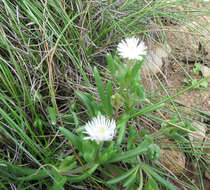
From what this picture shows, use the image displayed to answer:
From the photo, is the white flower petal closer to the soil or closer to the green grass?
the green grass

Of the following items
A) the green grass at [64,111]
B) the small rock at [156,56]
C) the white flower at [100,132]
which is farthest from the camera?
the small rock at [156,56]

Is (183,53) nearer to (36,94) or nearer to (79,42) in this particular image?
(79,42)

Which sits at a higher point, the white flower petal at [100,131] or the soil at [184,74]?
the soil at [184,74]

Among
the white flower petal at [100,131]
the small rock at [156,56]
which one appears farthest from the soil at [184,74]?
the white flower petal at [100,131]

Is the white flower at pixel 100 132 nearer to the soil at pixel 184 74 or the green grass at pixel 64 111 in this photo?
the green grass at pixel 64 111

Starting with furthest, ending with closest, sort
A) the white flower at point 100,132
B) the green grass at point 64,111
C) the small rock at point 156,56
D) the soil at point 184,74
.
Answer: the small rock at point 156,56
the soil at point 184,74
the green grass at point 64,111
the white flower at point 100,132

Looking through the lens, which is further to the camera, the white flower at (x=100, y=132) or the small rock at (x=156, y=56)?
the small rock at (x=156, y=56)

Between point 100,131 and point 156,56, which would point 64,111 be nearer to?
point 100,131

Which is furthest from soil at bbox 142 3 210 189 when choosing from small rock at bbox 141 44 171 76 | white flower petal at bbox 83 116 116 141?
white flower petal at bbox 83 116 116 141
